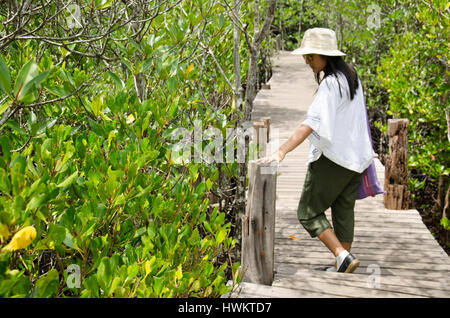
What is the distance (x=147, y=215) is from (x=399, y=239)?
2.88m

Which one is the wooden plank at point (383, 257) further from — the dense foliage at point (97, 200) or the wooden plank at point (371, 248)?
the dense foliage at point (97, 200)

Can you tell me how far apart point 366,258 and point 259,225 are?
4.48 ft

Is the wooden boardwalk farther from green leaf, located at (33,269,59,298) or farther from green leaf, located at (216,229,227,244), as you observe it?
green leaf, located at (33,269,59,298)

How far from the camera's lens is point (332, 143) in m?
2.89

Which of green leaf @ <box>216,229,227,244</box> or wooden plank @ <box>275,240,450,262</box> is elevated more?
green leaf @ <box>216,229,227,244</box>

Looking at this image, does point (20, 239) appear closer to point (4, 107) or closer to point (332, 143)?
point (4, 107)

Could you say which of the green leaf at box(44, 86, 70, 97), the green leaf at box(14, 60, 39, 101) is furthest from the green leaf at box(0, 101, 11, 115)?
the green leaf at box(44, 86, 70, 97)

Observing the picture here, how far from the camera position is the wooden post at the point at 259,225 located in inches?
109

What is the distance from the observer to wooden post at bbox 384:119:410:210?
461cm

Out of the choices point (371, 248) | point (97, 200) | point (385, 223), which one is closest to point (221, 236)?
point (97, 200)

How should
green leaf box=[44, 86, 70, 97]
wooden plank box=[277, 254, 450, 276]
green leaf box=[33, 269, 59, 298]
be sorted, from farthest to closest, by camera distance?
1. wooden plank box=[277, 254, 450, 276]
2. green leaf box=[44, 86, 70, 97]
3. green leaf box=[33, 269, 59, 298]

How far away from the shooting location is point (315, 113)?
2771mm

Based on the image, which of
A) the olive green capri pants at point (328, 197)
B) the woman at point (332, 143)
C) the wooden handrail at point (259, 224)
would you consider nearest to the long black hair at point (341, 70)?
the woman at point (332, 143)
